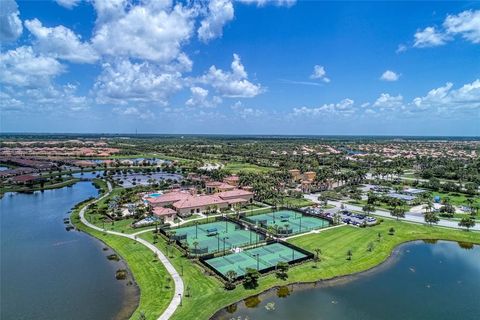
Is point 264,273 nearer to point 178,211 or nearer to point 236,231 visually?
point 236,231

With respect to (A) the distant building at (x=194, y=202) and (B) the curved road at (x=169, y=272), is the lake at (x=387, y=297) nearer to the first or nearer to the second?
(B) the curved road at (x=169, y=272)

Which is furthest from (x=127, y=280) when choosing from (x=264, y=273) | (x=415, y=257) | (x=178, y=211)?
(x=415, y=257)

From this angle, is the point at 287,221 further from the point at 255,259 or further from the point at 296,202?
the point at 255,259

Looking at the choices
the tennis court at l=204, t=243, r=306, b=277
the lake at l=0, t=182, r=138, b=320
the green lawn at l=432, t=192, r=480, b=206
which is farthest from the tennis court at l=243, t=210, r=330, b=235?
the green lawn at l=432, t=192, r=480, b=206

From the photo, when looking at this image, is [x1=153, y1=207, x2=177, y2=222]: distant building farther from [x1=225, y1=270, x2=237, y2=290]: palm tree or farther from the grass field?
[x1=225, y1=270, x2=237, y2=290]: palm tree

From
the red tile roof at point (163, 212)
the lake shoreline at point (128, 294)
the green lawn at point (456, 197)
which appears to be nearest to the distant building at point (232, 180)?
the red tile roof at point (163, 212)

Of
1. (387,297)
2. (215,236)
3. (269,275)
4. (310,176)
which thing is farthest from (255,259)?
(310,176)
